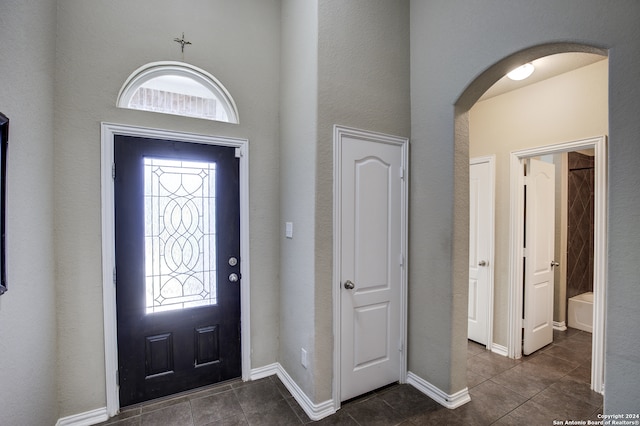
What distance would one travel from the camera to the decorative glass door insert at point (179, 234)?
230 centimetres

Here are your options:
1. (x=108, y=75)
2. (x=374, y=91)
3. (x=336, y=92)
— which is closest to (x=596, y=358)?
(x=374, y=91)

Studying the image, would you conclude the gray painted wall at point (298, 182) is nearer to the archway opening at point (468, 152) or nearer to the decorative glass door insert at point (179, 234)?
the decorative glass door insert at point (179, 234)

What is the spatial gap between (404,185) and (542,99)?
1900mm

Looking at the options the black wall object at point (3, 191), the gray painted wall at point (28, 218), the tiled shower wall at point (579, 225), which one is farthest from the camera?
the tiled shower wall at point (579, 225)

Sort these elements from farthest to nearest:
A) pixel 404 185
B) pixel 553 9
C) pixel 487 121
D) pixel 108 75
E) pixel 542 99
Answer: pixel 487 121, pixel 542 99, pixel 404 185, pixel 108 75, pixel 553 9

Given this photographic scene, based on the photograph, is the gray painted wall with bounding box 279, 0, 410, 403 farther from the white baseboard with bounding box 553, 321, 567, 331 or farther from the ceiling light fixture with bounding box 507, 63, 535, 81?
the white baseboard with bounding box 553, 321, 567, 331

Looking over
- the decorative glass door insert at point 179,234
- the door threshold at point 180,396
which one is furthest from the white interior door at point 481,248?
the decorative glass door insert at point 179,234

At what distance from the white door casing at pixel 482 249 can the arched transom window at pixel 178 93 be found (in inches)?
112

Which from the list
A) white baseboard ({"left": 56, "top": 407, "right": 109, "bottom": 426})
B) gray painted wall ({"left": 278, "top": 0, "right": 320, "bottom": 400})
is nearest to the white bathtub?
gray painted wall ({"left": 278, "top": 0, "right": 320, "bottom": 400})

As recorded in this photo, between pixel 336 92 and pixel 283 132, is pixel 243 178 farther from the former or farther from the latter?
pixel 336 92

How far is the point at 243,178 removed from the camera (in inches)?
103

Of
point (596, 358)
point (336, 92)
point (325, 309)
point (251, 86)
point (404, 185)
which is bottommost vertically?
point (596, 358)

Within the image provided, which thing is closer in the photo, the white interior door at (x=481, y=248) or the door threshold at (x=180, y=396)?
the door threshold at (x=180, y=396)

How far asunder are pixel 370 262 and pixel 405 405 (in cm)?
115
